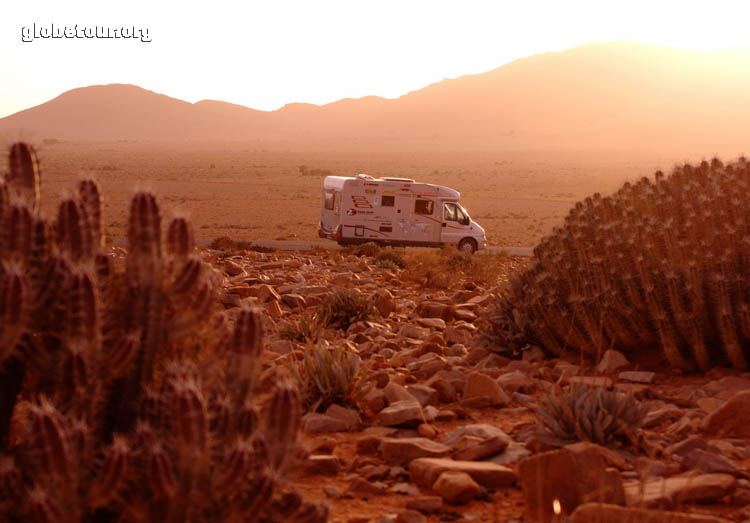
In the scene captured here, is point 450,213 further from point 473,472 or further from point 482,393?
point 473,472

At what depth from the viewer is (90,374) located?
315 centimetres

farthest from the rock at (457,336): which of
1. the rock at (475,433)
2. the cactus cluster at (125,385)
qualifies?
the cactus cluster at (125,385)

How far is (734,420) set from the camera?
19.6ft

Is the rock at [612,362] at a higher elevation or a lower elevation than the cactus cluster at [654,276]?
lower

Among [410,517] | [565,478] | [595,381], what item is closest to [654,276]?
[595,381]

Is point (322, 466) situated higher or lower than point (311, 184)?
lower

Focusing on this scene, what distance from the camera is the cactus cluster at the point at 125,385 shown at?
113 inches

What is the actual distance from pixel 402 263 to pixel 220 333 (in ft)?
55.3

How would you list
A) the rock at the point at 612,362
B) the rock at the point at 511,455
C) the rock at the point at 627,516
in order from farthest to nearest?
the rock at the point at 612,362 → the rock at the point at 511,455 → the rock at the point at 627,516

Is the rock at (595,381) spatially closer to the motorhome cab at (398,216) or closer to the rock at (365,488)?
the rock at (365,488)

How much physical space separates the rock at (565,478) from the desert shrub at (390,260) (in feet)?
48.9

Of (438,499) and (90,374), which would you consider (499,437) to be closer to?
(438,499)

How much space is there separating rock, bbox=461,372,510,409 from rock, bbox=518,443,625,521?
225 centimetres

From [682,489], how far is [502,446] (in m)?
1.35
